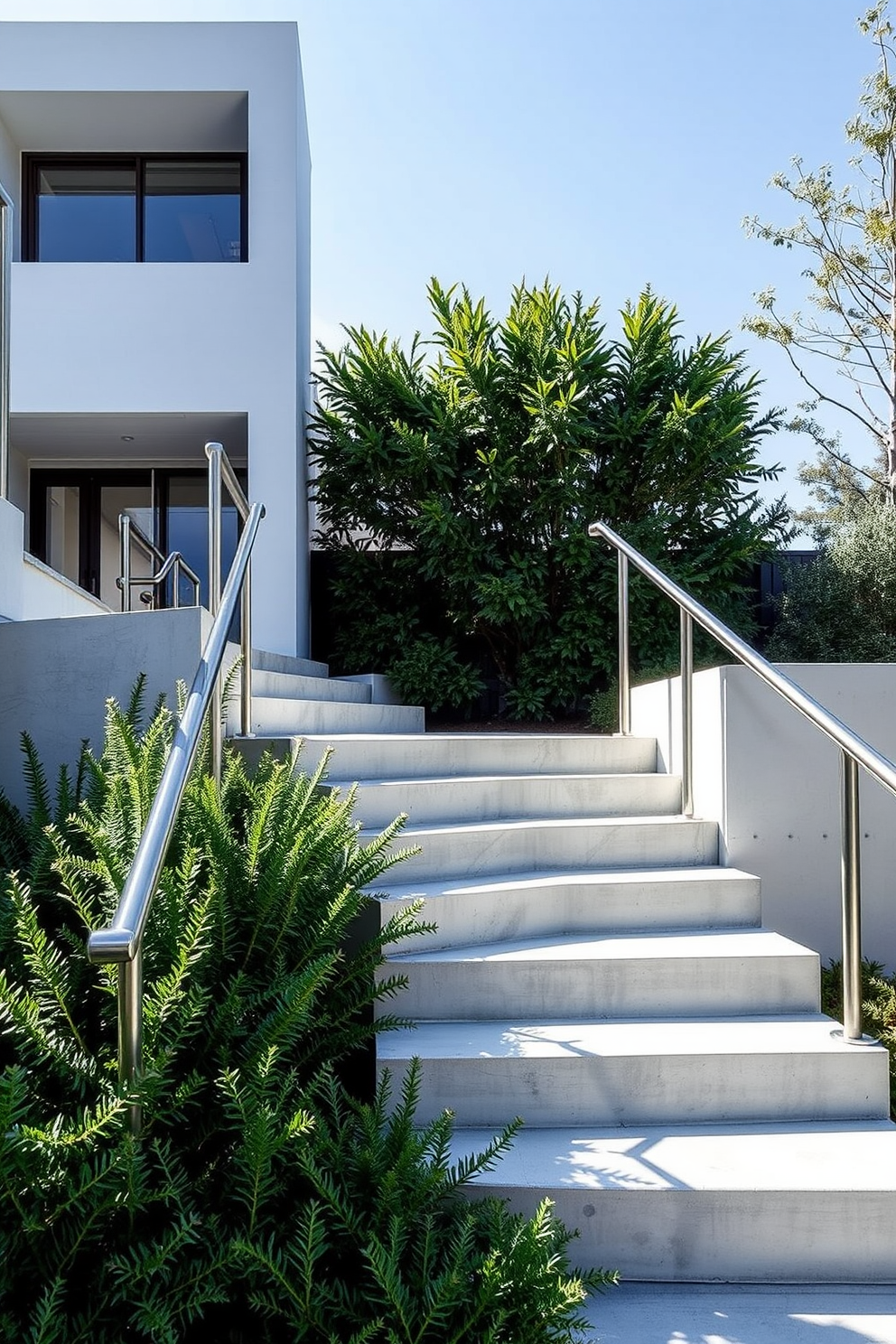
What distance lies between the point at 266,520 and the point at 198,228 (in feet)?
11.2

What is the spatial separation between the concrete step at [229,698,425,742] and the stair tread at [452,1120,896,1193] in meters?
1.56

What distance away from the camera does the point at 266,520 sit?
643cm

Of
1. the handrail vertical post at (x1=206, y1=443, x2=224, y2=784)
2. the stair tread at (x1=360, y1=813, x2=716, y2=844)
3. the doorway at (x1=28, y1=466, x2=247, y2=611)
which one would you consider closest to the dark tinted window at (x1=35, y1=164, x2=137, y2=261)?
the doorway at (x1=28, y1=466, x2=247, y2=611)

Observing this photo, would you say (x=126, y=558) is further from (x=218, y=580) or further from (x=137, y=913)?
(x=137, y=913)

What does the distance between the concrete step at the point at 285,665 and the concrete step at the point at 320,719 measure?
32cm

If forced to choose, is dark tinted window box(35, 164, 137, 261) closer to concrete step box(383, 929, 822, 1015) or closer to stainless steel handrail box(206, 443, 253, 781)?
stainless steel handrail box(206, 443, 253, 781)

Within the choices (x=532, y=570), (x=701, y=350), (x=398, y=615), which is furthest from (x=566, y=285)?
(x=398, y=615)

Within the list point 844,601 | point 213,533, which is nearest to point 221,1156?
point 213,533

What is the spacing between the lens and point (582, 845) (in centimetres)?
315

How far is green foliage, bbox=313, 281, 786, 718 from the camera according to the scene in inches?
226

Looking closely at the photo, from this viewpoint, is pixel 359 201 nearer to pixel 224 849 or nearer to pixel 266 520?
pixel 266 520

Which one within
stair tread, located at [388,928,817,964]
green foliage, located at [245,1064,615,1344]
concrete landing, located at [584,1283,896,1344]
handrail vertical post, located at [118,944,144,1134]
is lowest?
concrete landing, located at [584,1283,896,1344]

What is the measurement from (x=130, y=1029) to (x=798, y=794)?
2.62m

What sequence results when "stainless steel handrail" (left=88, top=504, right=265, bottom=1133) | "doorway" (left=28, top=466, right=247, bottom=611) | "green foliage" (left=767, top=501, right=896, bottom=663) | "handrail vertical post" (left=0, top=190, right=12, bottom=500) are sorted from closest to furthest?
1. "stainless steel handrail" (left=88, top=504, right=265, bottom=1133)
2. "handrail vertical post" (left=0, top=190, right=12, bottom=500)
3. "green foliage" (left=767, top=501, right=896, bottom=663)
4. "doorway" (left=28, top=466, right=247, bottom=611)
